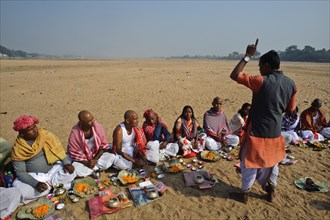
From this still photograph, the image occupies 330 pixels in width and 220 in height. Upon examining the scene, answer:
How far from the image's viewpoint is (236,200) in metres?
4.02

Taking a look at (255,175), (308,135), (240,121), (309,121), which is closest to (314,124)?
(309,121)

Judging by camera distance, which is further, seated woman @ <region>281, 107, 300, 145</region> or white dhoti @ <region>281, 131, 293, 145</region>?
seated woman @ <region>281, 107, 300, 145</region>

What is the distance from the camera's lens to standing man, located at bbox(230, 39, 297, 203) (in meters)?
3.07

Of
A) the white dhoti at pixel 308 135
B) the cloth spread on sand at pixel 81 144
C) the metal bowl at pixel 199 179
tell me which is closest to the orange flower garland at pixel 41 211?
the cloth spread on sand at pixel 81 144

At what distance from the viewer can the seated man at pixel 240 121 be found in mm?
6225

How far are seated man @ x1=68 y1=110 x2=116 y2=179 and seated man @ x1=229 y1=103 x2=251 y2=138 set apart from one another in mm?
3516

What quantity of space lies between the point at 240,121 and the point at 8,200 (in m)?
5.46

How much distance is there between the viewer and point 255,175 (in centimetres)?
373

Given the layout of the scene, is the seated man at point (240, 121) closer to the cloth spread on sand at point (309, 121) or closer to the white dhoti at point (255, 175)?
the cloth spread on sand at point (309, 121)

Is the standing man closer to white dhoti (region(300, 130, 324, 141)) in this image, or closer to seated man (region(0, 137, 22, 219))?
white dhoti (region(300, 130, 324, 141))

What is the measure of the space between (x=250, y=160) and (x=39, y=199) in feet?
11.8

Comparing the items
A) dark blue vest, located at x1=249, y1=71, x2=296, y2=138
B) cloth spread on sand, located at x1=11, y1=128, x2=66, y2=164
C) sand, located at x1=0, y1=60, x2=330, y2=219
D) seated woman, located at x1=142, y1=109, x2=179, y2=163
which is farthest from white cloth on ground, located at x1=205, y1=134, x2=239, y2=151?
cloth spread on sand, located at x1=11, y1=128, x2=66, y2=164

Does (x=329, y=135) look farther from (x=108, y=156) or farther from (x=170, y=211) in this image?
(x=108, y=156)

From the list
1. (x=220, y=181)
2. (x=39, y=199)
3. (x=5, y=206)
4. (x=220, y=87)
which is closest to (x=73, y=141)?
(x=39, y=199)
